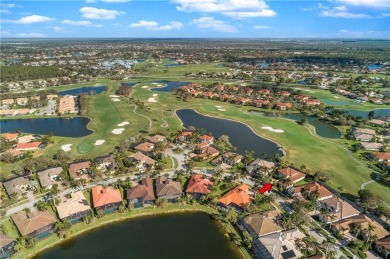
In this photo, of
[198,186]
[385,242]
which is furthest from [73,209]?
[385,242]

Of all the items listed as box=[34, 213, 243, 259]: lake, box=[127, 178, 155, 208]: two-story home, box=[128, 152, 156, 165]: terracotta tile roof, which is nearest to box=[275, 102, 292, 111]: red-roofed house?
box=[128, 152, 156, 165]: terracotta tile roof

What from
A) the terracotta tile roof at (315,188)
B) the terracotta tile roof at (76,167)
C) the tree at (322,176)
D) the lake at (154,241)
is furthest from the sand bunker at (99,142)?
the tree at (322,176)

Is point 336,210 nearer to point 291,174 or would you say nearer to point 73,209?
point 291,174

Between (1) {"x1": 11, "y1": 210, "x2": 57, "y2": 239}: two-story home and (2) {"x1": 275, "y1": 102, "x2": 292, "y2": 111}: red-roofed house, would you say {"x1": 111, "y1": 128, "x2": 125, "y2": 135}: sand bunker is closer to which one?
(1) {"x1": 11, "y1": 210, "x2": 57, "y2": 239}: two-story home

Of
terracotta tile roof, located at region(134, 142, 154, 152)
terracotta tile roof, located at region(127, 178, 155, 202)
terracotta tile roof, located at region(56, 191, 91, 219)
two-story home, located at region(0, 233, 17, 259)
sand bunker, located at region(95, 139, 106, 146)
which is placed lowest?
two-story home, located at region(0, 233, 17, 259)

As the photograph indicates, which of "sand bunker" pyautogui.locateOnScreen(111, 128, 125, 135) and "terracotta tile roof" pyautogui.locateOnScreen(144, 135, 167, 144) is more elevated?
"terracotta tile roof" pyautogui.locateOnScreen(144, 135, 167, 144)

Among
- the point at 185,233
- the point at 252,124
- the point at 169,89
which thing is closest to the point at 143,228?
the point at 185,233
